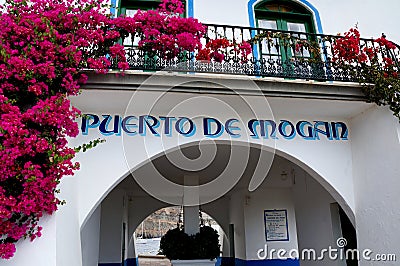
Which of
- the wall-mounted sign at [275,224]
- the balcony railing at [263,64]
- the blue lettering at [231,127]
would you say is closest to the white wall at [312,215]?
the wall-mounted sign at [275,224]

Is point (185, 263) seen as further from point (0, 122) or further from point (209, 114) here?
point (0, 122)

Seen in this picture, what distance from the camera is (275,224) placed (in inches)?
378

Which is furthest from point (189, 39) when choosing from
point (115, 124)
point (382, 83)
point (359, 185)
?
point (359, 185)

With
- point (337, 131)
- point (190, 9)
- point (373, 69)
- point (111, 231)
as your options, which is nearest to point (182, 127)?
point (337, 131)

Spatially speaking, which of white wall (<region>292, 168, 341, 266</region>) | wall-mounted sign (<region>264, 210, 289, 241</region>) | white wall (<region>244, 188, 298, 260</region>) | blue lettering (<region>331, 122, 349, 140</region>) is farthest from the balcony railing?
wall-mounted sign (<region>264, 210, 289, 241</region>)

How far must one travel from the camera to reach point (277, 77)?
4895 millimetres

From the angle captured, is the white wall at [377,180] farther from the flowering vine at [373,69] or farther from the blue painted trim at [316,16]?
the blue painted trim at [316,16]

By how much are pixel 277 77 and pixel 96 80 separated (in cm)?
234

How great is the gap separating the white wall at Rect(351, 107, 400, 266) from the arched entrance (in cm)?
170

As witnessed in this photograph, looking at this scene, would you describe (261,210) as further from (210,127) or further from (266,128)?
(210,127)

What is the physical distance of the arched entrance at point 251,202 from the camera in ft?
23.6

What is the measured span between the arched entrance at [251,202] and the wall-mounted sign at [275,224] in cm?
3

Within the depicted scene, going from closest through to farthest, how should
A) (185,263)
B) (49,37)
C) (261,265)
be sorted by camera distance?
(49,37) < (185,263) < (261,265)

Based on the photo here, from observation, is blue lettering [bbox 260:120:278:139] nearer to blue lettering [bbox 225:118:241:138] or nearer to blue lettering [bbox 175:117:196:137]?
blue lettering [bbox 225:118:241:138]
